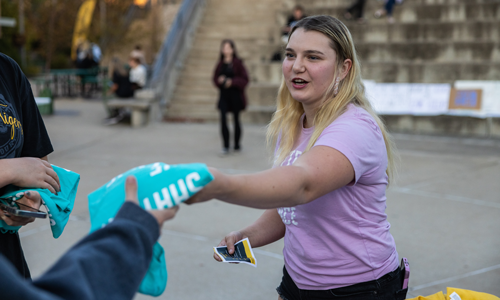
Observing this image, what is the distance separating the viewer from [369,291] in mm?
1841

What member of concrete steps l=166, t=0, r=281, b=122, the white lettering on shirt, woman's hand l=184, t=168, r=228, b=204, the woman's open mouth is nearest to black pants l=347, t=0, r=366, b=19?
concrete steps l=166, t=0, r=281, b=122

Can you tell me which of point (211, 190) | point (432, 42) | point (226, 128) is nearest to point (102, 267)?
point (211, 190)

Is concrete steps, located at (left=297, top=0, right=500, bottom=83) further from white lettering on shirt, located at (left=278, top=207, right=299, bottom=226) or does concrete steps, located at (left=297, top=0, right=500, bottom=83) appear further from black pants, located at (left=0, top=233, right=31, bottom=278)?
black pants, located at (left=0, top=233, right=31, bottom=278)

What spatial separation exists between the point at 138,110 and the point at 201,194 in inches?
415

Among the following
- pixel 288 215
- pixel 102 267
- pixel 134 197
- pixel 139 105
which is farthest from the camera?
pixel 139 105

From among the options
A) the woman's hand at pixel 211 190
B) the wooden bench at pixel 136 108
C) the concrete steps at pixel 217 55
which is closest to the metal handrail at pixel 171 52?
the concrete steps at pixel 217 55

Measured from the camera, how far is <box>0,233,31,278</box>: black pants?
1826 mm

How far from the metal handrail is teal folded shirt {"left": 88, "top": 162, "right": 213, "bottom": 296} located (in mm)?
11188

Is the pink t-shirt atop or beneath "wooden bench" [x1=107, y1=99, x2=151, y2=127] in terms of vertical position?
atop

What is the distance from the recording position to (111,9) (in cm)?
2567

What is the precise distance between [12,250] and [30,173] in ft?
1.08

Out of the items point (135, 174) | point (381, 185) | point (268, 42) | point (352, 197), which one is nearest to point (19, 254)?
point (135, 174)

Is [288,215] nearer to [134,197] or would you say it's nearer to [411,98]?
[134,197]

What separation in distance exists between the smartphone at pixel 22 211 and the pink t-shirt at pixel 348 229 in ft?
3.10
